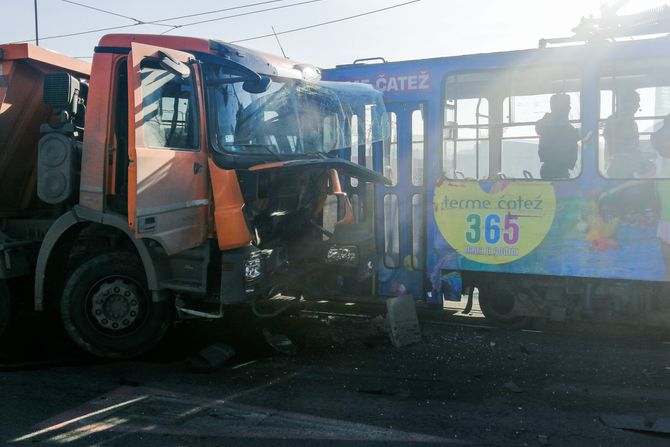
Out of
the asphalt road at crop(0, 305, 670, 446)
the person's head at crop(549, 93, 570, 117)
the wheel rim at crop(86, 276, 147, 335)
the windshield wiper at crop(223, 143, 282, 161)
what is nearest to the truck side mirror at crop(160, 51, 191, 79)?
the windshield wiper at crop(223, 143, 282, 161)

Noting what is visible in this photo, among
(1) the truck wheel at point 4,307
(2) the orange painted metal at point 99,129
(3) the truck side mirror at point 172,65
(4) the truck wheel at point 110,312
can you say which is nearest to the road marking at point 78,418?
(4) the truck wheel at point 110,312

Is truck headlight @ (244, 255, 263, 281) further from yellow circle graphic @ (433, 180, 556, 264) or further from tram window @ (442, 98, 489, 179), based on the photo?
tram window @ (442, 98, 489, 179)

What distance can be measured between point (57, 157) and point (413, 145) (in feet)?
12.4

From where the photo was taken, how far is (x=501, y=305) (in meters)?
6.91

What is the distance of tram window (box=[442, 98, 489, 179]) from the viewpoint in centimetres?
662

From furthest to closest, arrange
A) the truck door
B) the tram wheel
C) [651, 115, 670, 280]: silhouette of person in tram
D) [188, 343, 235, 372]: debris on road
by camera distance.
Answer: the tram wheel
[651, 115, 670, 280]: silhouette of person in tram
[188, 343, 235, 372]: debris on road
the truck door

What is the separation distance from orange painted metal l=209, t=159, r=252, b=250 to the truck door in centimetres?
15

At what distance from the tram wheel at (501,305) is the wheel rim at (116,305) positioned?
12.1ft

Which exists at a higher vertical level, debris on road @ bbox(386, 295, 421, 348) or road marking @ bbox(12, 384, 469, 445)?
debris on road @ bbox(386, 295, 421, 348)

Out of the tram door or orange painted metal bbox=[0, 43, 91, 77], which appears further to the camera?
the tram door

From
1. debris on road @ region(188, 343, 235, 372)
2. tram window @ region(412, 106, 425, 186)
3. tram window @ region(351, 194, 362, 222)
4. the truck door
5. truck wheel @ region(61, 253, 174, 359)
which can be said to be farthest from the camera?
tram window @ region(351, 194, 362, 222)

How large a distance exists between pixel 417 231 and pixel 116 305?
3368 millimetres

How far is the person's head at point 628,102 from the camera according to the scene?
20.1 feet

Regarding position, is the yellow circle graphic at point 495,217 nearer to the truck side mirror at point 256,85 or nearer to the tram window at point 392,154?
the tram window at point 392,154
